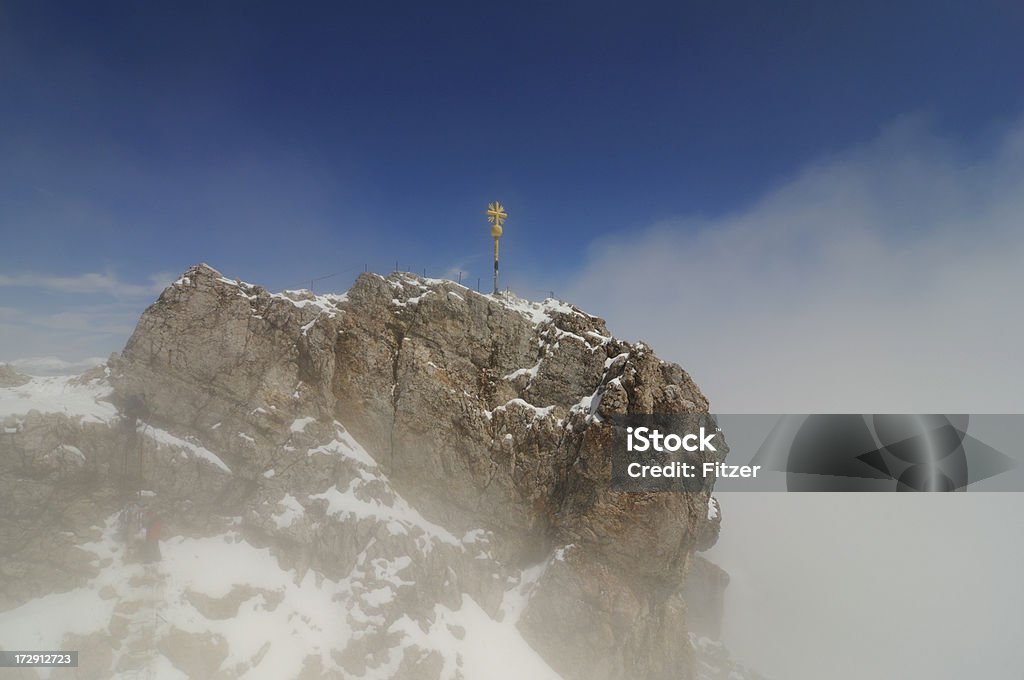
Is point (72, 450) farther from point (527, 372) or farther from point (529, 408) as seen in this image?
point (527, 372)

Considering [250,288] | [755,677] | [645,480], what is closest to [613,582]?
[645,480]

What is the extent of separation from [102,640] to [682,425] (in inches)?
1822

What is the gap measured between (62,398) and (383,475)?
26.5 meters

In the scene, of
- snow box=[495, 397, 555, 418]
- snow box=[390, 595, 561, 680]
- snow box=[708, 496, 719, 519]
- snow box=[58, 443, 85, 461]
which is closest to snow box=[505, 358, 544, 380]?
snow box=[495, 397, 555, 418]

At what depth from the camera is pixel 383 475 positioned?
4188 cm

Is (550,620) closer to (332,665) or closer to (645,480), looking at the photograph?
(645,480)

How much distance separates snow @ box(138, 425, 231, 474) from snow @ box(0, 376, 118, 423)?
2.82m

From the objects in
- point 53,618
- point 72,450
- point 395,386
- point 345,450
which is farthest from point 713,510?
point 72,450

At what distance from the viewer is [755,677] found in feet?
174

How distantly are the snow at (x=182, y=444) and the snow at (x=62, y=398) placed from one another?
282 centimetres

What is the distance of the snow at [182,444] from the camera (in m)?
36.5

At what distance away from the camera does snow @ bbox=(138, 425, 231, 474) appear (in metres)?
36.5

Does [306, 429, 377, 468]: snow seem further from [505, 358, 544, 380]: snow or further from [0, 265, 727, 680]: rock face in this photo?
[505, 358, 544, 380]: snow

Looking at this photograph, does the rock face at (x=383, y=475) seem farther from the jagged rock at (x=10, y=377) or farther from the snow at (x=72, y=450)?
the jagged rock at (x=10, y=377)
